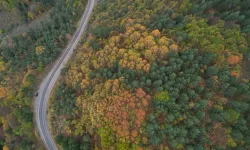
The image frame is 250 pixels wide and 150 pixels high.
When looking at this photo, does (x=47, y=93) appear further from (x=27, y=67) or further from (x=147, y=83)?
(x=147, y=83)

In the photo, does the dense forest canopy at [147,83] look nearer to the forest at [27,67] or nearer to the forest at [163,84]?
the forest at [163,84]

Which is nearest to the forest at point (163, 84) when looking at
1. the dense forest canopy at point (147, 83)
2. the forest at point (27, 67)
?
the dense forest canopy at point (147, 83)

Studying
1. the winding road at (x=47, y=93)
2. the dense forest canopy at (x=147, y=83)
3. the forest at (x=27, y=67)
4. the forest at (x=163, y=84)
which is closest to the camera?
the forest at (x=163, y=84)

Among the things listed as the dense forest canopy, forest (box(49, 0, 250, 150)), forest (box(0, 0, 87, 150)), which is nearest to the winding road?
forest (box(0, 0, 87, 150))

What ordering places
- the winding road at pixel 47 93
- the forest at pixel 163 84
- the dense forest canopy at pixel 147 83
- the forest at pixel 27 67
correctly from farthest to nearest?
the forest at pixel 27 67 < the winding road at pixel 47 93 < the dense forest canopy at pixel 147 83 < the forest at pixel 163 84

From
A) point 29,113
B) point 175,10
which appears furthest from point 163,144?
point 29,113

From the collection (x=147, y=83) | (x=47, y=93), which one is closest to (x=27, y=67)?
(x=47, y=93)

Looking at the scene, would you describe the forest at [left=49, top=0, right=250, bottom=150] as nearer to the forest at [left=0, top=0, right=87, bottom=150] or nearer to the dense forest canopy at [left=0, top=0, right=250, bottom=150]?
the dense forest canopy at [left=0, top=0, right=250, bottom=150]

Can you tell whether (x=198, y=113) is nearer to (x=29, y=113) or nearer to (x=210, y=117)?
(x=210, y=117)
